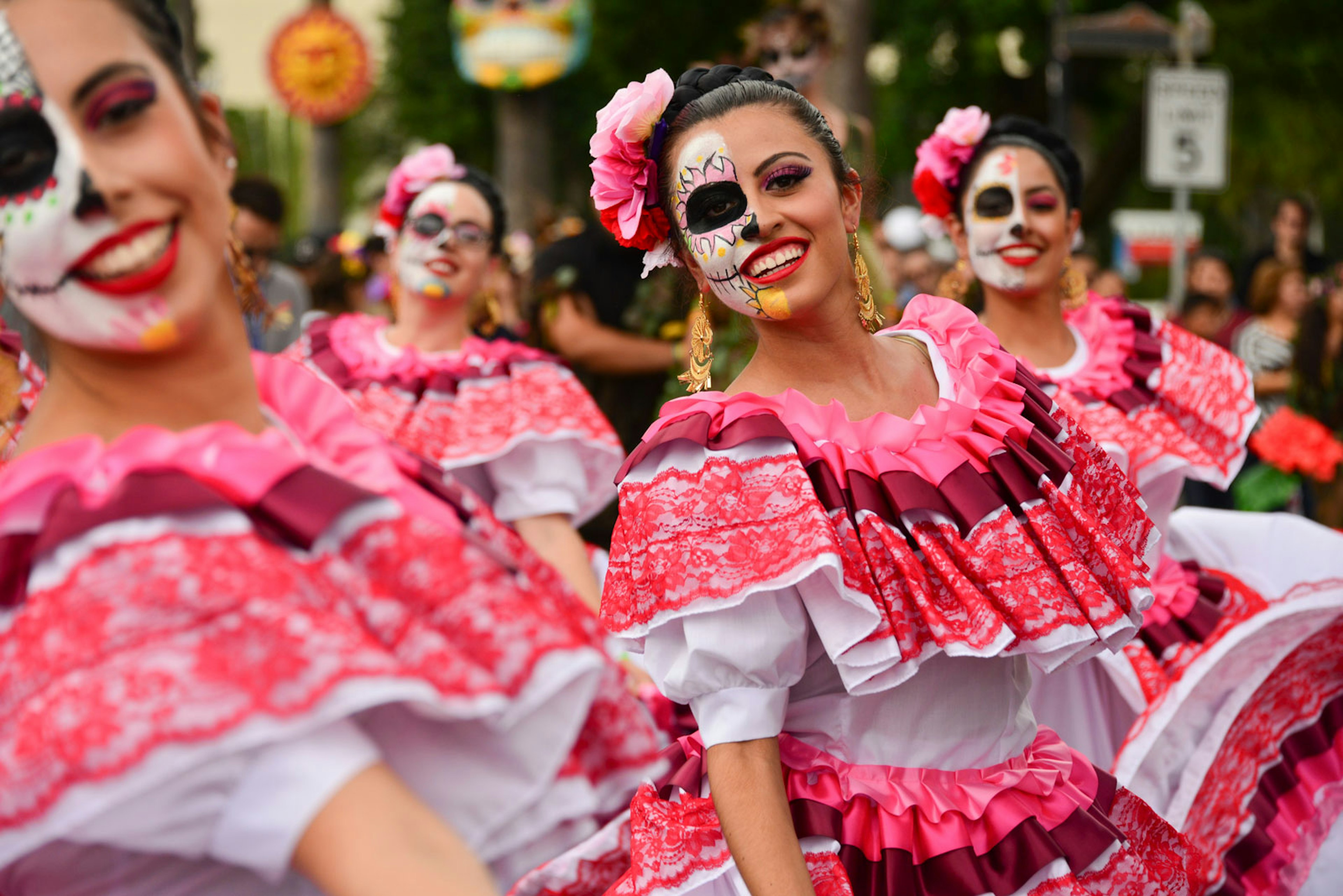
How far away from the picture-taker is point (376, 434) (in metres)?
1.74

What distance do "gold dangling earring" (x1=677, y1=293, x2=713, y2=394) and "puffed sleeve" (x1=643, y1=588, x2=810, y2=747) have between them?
19.5 inches

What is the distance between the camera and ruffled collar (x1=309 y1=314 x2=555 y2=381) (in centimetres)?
480

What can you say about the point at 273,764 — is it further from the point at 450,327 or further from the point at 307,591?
the point at 450,327

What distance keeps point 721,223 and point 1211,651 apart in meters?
1.78

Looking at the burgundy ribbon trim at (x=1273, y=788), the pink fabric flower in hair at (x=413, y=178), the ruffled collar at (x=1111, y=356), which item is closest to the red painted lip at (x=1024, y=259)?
the ruffled collar at (x=1111, y=356)

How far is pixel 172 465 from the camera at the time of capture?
145 cm

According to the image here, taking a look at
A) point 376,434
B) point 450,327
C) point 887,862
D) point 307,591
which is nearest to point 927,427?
point 887,862

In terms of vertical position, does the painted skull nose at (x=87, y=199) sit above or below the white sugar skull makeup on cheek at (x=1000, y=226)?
above

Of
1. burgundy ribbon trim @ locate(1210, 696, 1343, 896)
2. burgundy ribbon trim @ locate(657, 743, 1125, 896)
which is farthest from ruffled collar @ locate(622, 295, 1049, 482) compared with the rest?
burgundy ribbon trim @ locate(1210, 696, 1343, 896)

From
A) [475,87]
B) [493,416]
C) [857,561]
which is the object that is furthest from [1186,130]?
[475,87]

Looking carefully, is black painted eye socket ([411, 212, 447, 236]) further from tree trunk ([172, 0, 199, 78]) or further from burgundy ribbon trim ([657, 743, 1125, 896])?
burgundy ribbon trim ([657, 743, 1125, 896])

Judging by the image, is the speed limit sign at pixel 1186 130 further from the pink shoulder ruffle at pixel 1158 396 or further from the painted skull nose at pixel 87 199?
the painted skull nose at pixel 87 199

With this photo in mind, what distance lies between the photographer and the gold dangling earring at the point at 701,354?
2553 mm

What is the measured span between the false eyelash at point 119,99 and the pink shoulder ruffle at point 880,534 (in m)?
0.98
